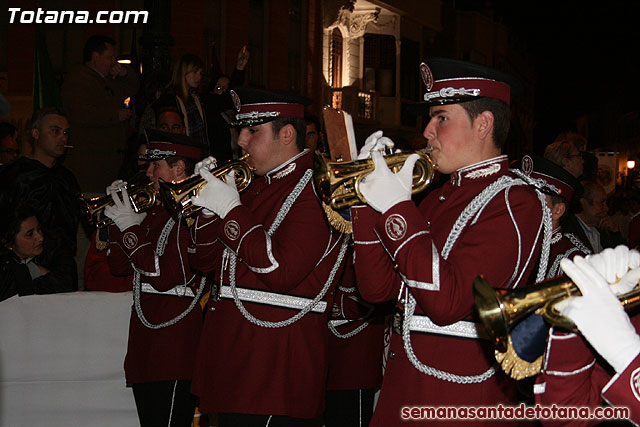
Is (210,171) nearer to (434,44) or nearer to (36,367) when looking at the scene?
(36,367)

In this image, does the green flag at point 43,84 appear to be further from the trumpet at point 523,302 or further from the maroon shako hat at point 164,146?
the trumpet at point 523,302

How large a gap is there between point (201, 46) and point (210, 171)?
15.2 metres

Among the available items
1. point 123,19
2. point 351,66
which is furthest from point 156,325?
point 351,66

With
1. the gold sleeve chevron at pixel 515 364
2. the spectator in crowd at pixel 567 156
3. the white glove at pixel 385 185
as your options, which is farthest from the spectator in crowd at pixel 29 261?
the gold sleeve chevron at pixel 515 364

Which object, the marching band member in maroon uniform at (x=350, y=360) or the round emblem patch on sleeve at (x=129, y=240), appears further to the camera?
the marching band member in maroon uniform at (x=350, y=360)

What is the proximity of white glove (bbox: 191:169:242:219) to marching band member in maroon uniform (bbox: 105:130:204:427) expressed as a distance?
3.25 ft

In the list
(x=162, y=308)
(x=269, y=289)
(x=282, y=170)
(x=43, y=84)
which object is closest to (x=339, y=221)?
(x=269, y=289)

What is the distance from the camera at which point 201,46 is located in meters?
19.3

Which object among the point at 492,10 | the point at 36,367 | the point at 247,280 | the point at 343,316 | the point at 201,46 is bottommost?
the point at 36,367

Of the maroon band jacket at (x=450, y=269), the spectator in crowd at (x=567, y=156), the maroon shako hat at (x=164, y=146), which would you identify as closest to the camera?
the maroon band jacket at (x=450, y=269)

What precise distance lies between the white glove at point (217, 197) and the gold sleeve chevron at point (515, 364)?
2.02m

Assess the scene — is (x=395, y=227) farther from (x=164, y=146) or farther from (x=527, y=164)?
(x=164, y=146)

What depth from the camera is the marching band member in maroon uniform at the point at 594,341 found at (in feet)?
7.44

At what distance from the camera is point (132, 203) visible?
568 cm
